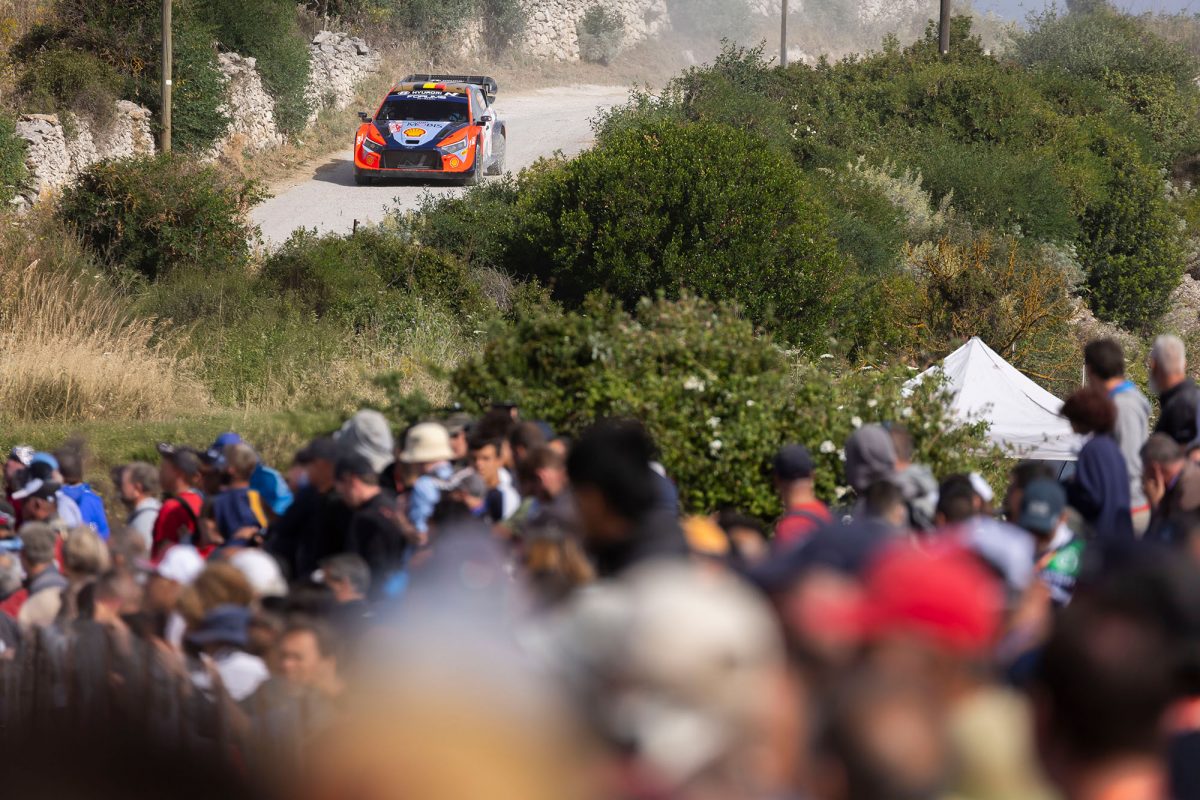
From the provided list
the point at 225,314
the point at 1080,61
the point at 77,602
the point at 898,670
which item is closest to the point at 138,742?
the point at 898,670

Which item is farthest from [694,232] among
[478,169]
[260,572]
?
[260,572]

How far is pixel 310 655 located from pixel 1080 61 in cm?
5305

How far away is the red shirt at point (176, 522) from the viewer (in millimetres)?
6957

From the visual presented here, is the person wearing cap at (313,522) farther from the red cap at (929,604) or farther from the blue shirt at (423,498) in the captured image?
the red cap at (929,604)

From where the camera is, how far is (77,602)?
5074mm

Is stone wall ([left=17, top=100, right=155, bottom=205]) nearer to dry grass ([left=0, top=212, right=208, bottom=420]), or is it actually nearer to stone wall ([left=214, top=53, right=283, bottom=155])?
stone wall ([left=214, top=53, right=283, bottom=155])

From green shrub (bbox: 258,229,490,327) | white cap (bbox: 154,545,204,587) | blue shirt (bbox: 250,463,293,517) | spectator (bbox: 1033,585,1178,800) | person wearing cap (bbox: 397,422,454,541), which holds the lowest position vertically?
green shrub (bbox: 258,229,490,327)

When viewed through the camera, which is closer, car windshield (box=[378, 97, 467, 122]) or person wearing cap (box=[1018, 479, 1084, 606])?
person wearing cap (box=[1018, 479, 1084, 606])

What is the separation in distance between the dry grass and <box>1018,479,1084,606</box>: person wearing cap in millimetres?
11450

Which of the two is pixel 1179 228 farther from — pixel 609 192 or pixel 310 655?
pixel 310 655

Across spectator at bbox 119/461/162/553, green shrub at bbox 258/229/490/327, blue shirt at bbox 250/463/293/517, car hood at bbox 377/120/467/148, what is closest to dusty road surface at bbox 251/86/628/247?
car hood at bbox 377/120/467/148

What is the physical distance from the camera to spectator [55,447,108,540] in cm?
847

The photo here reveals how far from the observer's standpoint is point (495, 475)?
667 centimetres

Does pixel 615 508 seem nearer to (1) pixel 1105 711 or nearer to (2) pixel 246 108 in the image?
(1) pixel 1105 711
